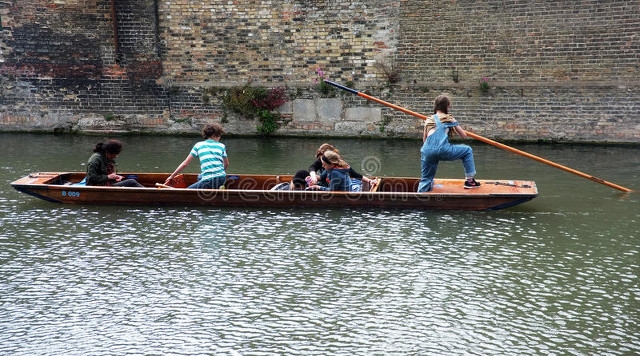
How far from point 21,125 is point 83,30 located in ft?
7.69

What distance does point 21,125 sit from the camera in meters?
14.1

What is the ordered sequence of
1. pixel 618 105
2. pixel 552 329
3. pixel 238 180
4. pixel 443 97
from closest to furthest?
1. pixel 552 329
2. pixel 443 97
3. pixel 238 180
4. pixel 618 105

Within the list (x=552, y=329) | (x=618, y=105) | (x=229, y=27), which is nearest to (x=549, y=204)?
(x=552, y=329)

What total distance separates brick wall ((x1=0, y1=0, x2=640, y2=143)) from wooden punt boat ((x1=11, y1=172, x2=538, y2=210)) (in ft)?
15.7

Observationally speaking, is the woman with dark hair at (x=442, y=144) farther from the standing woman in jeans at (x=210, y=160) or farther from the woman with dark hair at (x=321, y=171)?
the standing woman in jeans at (x=210, y=160)

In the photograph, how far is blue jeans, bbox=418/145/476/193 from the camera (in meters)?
7.54

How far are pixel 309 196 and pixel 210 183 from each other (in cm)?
120

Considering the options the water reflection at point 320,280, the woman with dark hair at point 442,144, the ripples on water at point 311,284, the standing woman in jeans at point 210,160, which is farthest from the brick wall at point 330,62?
the standing woman in jeans at point 210,160

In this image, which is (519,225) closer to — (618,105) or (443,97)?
(443,97)

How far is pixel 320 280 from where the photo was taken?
5.61 meters

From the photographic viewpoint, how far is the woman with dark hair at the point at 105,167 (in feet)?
25.7

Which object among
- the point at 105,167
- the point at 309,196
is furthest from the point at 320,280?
the point at 105,167

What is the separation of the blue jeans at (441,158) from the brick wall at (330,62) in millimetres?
5090

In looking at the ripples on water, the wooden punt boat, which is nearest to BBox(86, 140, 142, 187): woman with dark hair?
the wooden punt boat
